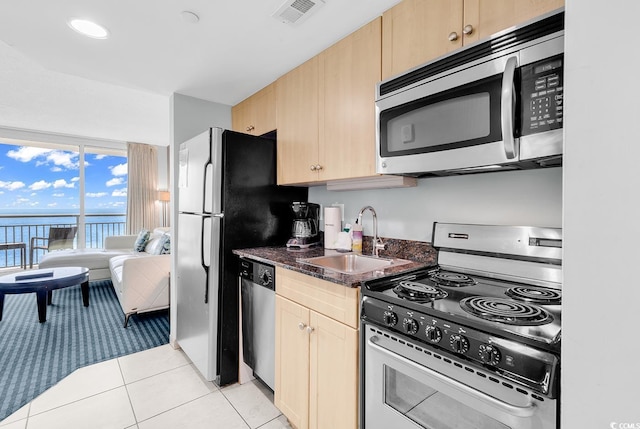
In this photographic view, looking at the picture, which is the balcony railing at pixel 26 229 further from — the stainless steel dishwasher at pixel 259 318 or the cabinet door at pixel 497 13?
the cabinet door at pixel 497 13

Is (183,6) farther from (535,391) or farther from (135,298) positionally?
(135,298)

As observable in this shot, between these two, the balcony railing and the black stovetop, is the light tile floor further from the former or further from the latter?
the balcony railing

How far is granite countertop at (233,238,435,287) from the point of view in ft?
4.45

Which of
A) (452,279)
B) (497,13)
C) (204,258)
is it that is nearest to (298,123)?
(204,258)

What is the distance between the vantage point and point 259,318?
6.39ft

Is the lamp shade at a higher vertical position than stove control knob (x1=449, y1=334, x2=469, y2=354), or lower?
higher

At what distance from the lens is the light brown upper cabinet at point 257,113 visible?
7.86 feet

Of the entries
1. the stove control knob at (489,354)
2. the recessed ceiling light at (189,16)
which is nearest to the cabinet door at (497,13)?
the stove control knob at (489,354)

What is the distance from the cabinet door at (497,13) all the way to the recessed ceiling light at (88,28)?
1944 millimetres

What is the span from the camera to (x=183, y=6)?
157 centimetres

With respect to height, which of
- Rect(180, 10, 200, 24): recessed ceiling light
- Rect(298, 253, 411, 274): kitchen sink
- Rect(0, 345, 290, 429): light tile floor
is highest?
Rect(180, 10, 200, 24): recessed ceiling light

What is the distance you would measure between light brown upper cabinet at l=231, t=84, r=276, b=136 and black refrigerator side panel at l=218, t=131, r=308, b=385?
9.5 inches

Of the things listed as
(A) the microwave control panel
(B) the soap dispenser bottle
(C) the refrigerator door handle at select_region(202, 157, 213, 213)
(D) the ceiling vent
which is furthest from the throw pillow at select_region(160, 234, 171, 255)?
(A) the microwave control panel

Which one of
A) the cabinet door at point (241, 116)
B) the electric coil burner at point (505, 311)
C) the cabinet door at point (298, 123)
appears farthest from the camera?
the cabinet door at point (241, 116)
